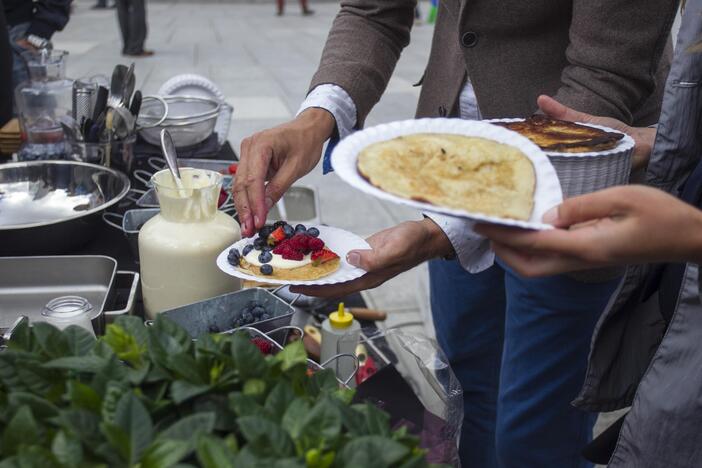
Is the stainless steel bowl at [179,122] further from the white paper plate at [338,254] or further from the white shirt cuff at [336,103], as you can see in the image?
the white paper plate at [338,254]

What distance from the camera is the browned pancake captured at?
46.4 inches

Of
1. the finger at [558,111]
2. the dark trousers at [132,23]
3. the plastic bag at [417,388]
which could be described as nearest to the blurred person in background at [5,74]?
the plastic bag at [417,388]

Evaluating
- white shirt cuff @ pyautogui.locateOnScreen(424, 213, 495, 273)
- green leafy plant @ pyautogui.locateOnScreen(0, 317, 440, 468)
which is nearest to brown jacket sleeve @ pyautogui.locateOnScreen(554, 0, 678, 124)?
white shirt cuff @ pyautogui.locateOnScreen(424, 213, 495, 273)

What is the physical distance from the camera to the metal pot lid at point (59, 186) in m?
1.71

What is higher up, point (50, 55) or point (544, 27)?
point (544, 27)

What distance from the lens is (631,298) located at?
133 cm

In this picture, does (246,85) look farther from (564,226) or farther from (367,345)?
Result: (564,226)

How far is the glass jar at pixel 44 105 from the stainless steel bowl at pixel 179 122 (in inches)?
10.3

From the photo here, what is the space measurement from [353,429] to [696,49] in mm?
794

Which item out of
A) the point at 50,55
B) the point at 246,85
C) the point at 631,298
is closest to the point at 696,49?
the point at 631,298

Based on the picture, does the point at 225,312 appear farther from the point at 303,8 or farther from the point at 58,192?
the point at 303,8

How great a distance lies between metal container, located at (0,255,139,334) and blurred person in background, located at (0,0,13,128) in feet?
6.76

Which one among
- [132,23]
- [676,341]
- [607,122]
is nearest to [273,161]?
[607,122]

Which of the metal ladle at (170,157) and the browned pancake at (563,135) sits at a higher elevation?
the browned pancake at (563,135)
